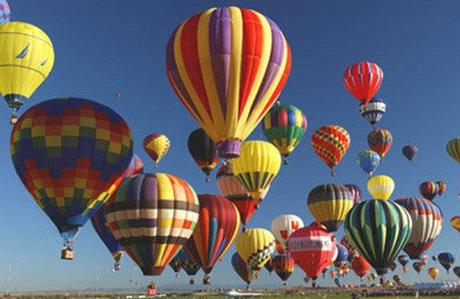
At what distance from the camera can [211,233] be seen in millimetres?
30688

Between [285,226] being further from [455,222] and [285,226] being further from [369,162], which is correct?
[455,222]

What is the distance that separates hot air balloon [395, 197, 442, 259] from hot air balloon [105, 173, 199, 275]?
23.8m

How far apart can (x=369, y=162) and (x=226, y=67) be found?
31.2 metres

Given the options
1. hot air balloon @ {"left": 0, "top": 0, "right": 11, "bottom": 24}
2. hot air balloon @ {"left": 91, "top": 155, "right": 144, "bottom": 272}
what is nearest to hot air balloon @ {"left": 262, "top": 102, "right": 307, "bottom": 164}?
hot air balloon @ {"left": 91, "top": 155, "right": 144, "bottom": 272}

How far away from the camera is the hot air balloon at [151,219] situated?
81.3 ft

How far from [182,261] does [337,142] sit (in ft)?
53.4

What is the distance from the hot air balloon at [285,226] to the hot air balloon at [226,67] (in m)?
26.2

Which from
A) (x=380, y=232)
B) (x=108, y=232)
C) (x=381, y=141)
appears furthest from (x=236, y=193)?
(x=381, y=141)

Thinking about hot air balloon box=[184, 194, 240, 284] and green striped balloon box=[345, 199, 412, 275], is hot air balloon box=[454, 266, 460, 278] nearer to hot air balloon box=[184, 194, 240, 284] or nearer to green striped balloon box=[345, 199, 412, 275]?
green striped balloon box=[345, 199, 412, 275]

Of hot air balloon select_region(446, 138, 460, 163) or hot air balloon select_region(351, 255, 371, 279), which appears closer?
hot air balloon select_region(446, 138, 460, 163)

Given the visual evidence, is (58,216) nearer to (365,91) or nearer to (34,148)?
(34,148)

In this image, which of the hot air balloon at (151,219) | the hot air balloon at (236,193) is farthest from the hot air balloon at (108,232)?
the hot air balloon at (236,193)

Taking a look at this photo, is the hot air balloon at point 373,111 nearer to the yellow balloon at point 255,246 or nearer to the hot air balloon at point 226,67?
the yellow balloon at point 255,246

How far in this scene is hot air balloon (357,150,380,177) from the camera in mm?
51688
